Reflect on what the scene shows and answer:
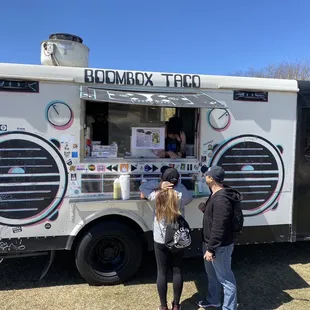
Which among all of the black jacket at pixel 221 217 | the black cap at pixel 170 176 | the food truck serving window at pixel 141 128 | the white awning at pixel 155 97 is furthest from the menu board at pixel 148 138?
the black jacket at pixel 221 217

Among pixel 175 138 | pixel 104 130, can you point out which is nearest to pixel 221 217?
pixel 175 138

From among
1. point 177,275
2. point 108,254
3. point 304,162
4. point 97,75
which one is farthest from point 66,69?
point 304,162

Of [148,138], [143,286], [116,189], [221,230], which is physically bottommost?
[143,286]

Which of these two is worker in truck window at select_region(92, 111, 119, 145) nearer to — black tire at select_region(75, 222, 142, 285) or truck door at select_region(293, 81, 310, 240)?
black tire at select_region(75, 222, 142, 285)

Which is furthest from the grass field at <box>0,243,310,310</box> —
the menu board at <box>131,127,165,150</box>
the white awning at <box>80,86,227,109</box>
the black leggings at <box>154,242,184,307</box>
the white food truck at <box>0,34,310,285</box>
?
the white awning at <box>80,86,227,109</box>

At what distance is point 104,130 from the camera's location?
4031mm

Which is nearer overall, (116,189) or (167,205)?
(167,205)

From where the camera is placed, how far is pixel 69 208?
378 cm

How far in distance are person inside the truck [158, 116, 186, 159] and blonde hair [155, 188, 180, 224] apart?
1.05m

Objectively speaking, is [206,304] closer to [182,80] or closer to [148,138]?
[148,138]

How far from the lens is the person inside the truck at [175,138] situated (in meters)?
4.13

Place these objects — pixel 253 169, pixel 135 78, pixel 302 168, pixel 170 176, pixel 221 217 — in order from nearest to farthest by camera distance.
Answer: pixel 221 217
pixel 170 176
pixel 135 78
pixel 253 169
pixel 302 168

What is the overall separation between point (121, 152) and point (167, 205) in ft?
3.82

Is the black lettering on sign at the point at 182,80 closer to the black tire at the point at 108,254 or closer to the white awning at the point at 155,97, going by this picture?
the white awning at the point at 155,97
